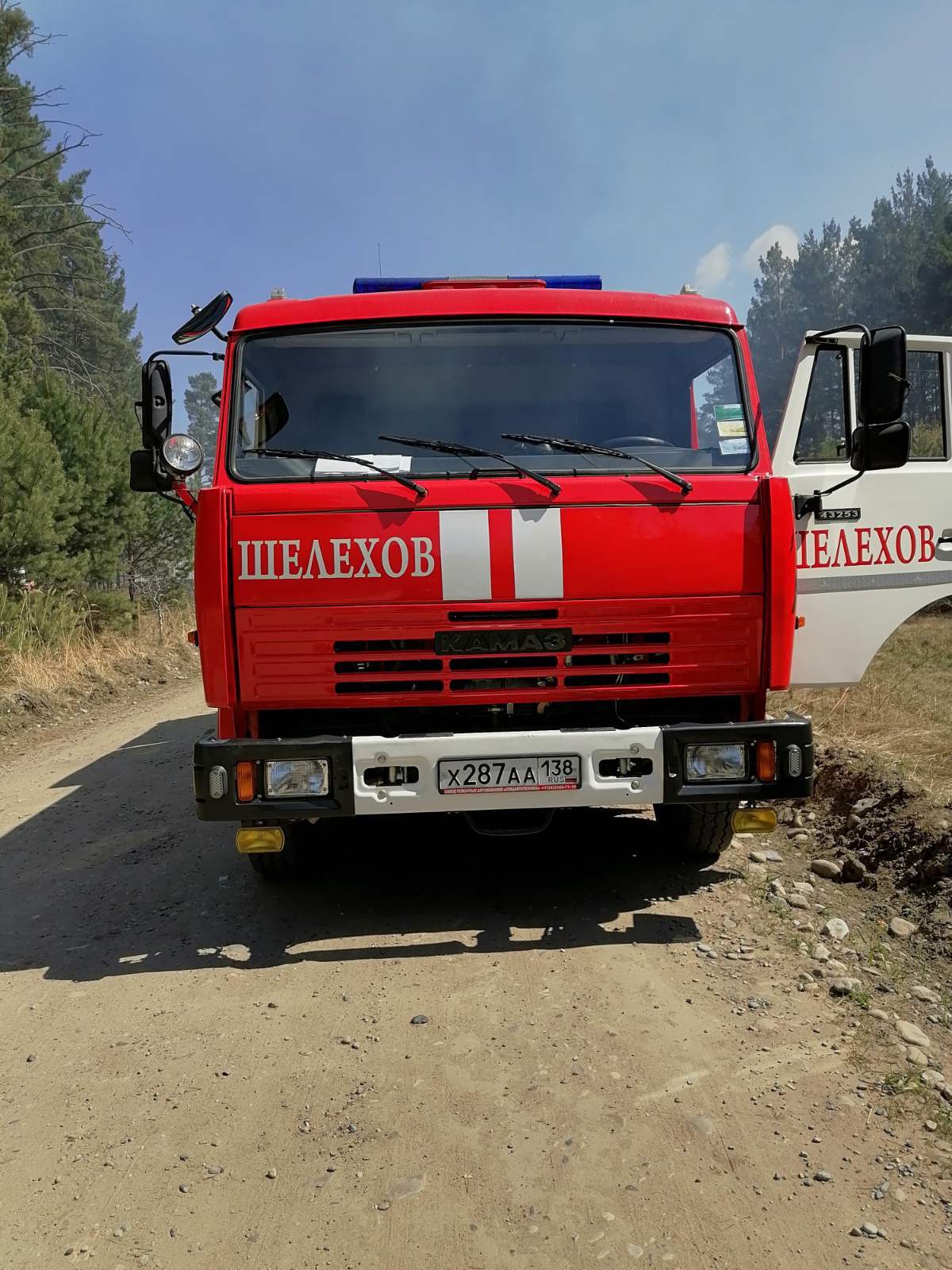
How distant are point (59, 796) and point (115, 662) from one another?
19.2ft

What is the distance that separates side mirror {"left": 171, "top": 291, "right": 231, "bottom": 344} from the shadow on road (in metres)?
2.60

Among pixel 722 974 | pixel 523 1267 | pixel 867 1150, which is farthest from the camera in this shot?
pixel 722 974

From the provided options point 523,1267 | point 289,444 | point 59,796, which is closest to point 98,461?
point 59,796

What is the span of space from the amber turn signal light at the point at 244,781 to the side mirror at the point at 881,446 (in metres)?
→ 2.80

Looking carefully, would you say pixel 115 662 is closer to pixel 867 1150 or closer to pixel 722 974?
pixel 722 974

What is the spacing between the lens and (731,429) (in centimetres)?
378

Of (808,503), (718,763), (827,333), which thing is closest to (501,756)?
(718,763)

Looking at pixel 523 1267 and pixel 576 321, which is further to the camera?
pixel 576 321

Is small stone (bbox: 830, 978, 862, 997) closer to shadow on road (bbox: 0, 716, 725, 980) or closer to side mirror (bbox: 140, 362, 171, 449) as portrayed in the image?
shadow on road (bbox: 0, 716, 725, 980)

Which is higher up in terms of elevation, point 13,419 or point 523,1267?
point 13,419

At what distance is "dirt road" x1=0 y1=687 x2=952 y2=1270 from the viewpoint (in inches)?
82.3

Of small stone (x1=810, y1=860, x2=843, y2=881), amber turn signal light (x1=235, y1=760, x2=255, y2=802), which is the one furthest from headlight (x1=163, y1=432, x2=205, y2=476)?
small stone (x1=810, y1=860, x2=843, y2=881)

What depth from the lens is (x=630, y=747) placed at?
3.42 meters

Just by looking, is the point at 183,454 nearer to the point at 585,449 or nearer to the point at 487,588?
the point at 487,588
